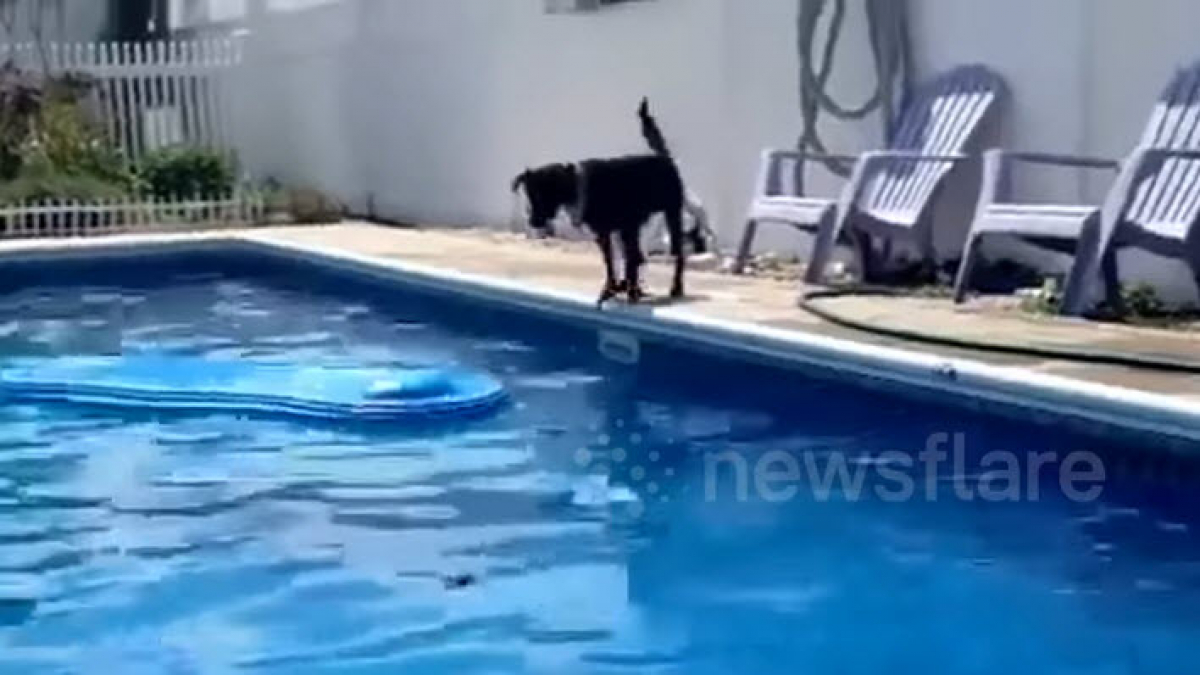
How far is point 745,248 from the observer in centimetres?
1027

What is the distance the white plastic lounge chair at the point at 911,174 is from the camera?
30.1 ft

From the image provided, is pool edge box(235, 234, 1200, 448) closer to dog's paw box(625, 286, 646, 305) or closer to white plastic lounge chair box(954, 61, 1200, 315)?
dog's paw box(625, 286, 646, 305)

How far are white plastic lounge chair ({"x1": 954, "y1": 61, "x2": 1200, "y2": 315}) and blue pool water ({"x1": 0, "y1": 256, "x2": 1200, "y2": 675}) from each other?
124 cm

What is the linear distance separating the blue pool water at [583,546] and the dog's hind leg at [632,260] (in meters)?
0.75

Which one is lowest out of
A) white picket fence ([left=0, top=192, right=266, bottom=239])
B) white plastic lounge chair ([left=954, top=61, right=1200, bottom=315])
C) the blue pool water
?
the blue pool water

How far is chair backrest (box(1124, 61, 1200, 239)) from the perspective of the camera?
770cm

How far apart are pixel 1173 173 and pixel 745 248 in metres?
2.84

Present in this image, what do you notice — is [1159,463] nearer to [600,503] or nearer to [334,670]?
[600,503]

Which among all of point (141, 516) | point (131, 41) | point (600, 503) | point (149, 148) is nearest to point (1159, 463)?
point (600, 503)

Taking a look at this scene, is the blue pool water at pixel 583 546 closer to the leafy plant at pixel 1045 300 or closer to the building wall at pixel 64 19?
the leafy plant at pixel 1045 300

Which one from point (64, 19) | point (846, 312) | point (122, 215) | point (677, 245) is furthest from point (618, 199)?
point (64, 19)

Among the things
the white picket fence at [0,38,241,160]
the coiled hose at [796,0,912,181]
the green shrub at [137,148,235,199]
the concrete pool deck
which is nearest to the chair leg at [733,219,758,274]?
the concrete pool deck

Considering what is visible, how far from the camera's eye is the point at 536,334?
30.9 ft

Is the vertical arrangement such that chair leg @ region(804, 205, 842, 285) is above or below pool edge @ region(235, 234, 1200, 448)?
above
